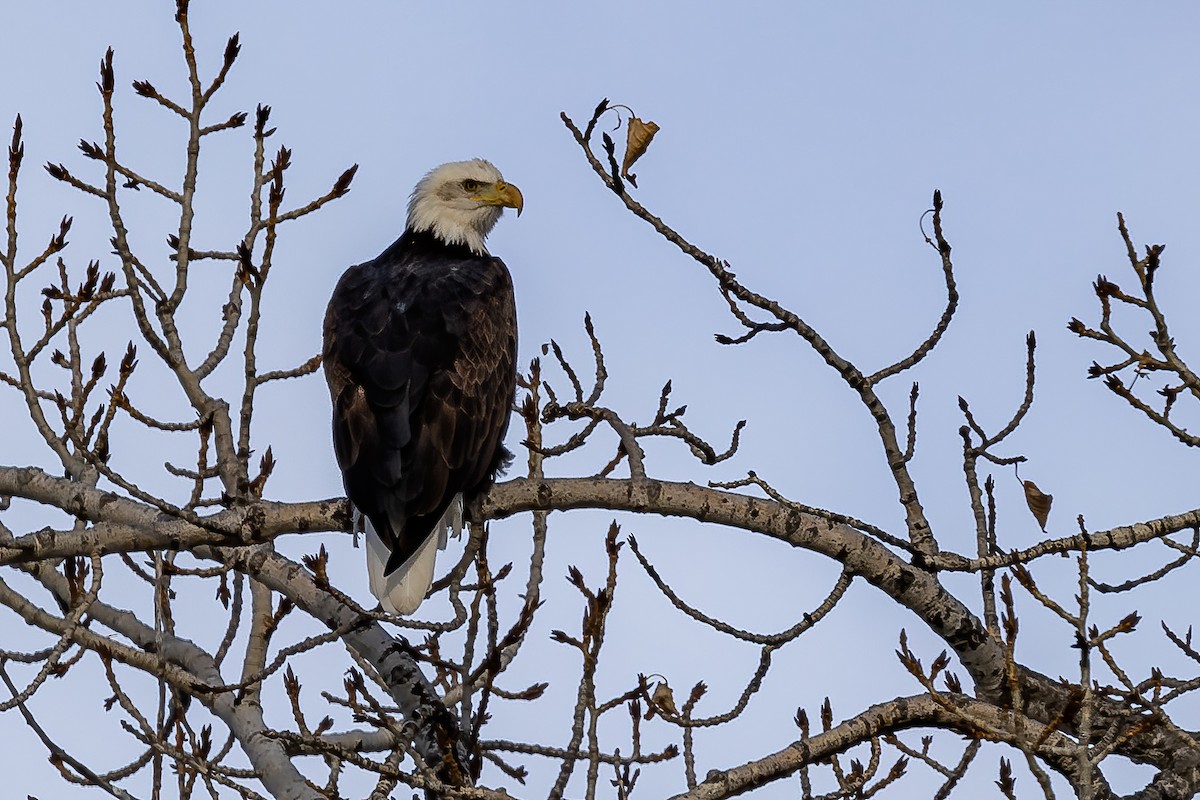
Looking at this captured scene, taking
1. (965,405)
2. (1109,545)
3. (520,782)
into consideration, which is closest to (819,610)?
(1109,545)

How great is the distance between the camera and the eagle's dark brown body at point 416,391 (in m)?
5.80

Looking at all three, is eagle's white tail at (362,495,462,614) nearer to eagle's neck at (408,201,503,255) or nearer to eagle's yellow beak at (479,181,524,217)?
eagle's neck at (408,201,503,255)

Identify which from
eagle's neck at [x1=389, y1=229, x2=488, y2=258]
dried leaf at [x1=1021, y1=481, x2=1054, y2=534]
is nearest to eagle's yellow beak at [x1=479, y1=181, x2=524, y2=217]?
eagle's neck at [x1=389, y1=229, x2=488, y2=258]

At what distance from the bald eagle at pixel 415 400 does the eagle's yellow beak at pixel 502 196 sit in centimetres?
120

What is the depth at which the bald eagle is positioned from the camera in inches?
228

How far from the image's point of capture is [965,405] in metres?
5.50

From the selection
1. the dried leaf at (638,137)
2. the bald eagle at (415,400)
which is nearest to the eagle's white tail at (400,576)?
the bald eagle at (415,400)

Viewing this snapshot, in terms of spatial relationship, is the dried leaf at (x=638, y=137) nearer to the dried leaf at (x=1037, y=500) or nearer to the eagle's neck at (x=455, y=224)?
the dried leaf at (x=1037, y=500)

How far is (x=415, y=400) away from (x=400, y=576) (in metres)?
0.71

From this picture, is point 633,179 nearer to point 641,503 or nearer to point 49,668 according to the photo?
point 641,503

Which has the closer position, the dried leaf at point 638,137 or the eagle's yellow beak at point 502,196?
the dried leaf at point 638,137

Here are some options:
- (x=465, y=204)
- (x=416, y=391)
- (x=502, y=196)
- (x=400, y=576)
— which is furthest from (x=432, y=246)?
(x=400, y=576)

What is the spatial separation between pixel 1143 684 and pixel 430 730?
225 centimetres

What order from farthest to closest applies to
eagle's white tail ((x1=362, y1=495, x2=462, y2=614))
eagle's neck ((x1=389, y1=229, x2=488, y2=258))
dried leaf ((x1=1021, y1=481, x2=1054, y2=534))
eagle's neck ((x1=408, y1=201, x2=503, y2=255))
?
eagle's neck ((x1=408, y1=201, x2=503, y2=255)), eagle's neck ((x1=389, y1=229, x2=488, y2=258)), eagle's white tail ((x1=362, y1=495, x2=462, y2=614)), dried leaf ((x1=1021, y1=481, x2=1054, y2=534))
